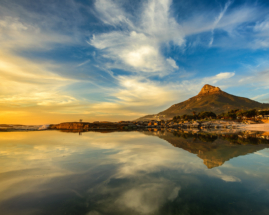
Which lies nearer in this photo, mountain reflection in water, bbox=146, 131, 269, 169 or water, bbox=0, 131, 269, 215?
water, bbox=0, 131, 269, 215

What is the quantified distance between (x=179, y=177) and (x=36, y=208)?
536cm

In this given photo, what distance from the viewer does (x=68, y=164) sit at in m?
8.01

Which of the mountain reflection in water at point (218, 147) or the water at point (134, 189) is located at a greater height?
the water at point (134, 189)

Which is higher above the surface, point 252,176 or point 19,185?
point 19,185

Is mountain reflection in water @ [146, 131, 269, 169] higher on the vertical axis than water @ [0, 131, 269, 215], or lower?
lower

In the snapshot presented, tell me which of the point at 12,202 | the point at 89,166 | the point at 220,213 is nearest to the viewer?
the point at 220,213

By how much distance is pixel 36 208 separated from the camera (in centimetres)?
399

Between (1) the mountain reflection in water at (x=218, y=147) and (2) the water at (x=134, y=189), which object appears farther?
(1) the mountain reflection in water at (x=218, y=147)

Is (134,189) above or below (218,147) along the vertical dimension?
above

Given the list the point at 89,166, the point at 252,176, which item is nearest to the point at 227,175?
the point at 252,176

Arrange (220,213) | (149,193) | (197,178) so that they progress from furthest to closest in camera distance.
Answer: (197,178) < (149,193) < (220,213)

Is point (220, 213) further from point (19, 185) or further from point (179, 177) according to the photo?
point (19, 185)

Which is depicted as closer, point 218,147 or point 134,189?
point 134,189

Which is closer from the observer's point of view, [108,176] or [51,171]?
[108,176]
